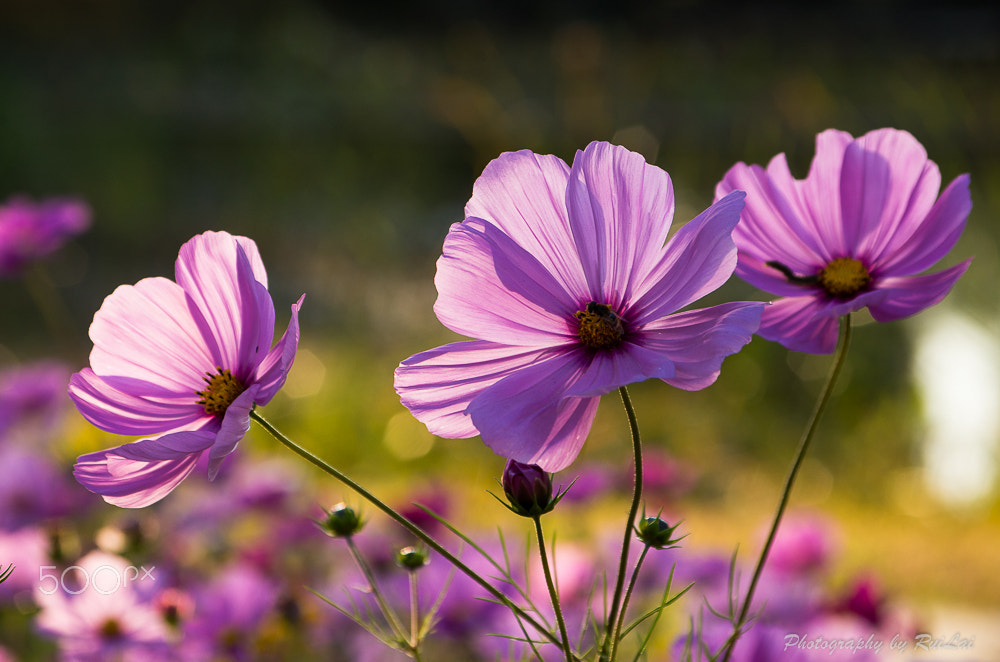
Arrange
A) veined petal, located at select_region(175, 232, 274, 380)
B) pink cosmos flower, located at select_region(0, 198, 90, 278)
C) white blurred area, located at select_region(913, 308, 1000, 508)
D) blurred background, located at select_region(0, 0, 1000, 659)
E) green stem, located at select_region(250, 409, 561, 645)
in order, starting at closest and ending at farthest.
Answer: green stem, located at select_region(250, 409, 561, 645) → veined petal, located at select_region(175, 232, 274, 380) → pink cosmos flower, located at select_region(0, 198, 90, 278) → blurred background, located at select_region(0, 0, 1000, 659) → white blurred area, located at select_region(913, 308, 1000, 508)

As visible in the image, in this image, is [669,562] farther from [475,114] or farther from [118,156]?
[118,156]

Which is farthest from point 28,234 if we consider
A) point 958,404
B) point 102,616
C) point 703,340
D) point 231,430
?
point 958,404

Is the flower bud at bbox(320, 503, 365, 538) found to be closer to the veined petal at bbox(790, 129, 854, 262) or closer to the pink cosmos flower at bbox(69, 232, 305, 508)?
the pink cosmos flower at bbox(69, 232, 305, 508)

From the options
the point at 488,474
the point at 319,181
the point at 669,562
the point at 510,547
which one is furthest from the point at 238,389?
the point at 319,181

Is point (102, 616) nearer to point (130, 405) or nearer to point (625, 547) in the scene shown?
point (130, 405)

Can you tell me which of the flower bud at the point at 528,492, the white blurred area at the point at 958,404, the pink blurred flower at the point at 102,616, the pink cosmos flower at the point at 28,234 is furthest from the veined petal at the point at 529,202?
the white blurred area at the point at 958,404

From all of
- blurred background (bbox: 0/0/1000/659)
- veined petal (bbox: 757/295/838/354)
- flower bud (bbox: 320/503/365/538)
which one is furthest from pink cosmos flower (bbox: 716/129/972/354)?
blurred background (bbox: 0/0/1000/659)
